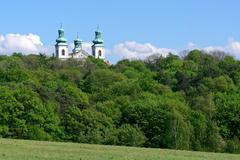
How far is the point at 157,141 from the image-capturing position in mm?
68438

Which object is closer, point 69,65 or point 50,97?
point 50,97

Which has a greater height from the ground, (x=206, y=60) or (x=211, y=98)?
(x=206, y=60)

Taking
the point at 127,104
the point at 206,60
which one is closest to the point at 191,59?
the point at 206,60

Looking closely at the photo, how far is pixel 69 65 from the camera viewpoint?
145000mm

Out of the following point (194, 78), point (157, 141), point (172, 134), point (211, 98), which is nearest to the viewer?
point (172, 134)

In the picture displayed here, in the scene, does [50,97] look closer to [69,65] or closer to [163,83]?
[163,83]

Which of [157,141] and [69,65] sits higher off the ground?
[69,65]

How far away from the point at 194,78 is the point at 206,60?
27.9 m

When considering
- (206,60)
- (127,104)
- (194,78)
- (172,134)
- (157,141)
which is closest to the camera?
(172,134)

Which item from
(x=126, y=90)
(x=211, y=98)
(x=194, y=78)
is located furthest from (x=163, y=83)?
(x=211, y=98)

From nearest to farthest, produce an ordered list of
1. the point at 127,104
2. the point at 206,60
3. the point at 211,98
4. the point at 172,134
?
the point at 172,134 → the point at 127,104 → the point at 211,98 → the point at 206,60

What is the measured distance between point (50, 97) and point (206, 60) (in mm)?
63100

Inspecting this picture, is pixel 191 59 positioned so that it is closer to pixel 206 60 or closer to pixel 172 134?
pixel 206 60

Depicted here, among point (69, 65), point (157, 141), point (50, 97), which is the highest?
point (69, 65)
